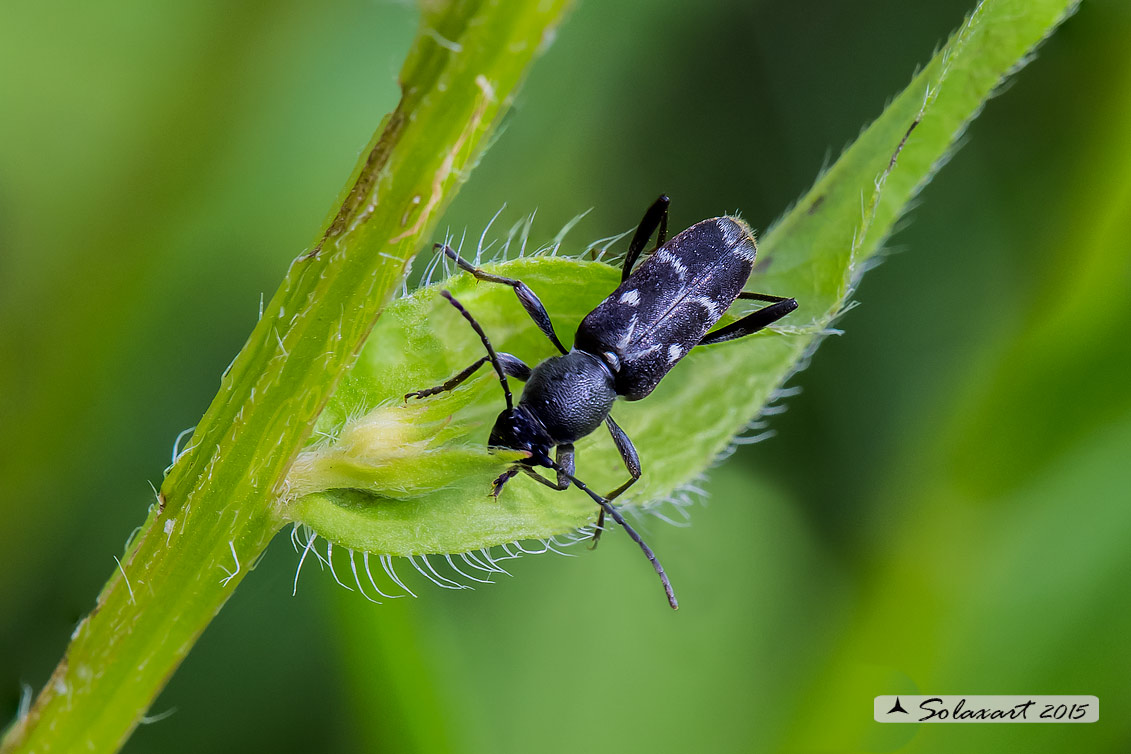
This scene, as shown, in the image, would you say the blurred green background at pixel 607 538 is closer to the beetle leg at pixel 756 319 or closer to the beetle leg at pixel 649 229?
the beetle leg at pixel 649 229

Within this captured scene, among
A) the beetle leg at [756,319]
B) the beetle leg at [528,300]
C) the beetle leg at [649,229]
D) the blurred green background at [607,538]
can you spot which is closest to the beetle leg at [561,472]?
the beetle leg at [528,300]

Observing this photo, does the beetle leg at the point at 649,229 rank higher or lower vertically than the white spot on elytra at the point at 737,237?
lower

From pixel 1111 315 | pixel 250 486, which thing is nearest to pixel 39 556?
pixel 250 486

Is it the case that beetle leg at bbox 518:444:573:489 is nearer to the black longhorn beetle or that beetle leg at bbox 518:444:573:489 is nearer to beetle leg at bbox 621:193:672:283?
the black longhorn beetle

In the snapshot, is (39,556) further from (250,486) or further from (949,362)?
(949,362)

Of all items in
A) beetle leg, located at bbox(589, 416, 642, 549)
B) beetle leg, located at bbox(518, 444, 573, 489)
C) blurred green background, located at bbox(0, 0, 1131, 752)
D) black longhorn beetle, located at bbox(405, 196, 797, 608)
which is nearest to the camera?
beetle leg, located at bbox(518, 444, 573, 489)

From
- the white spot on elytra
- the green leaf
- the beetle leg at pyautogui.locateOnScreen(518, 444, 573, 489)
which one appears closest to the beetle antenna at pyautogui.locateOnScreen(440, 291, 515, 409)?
the green leaf
